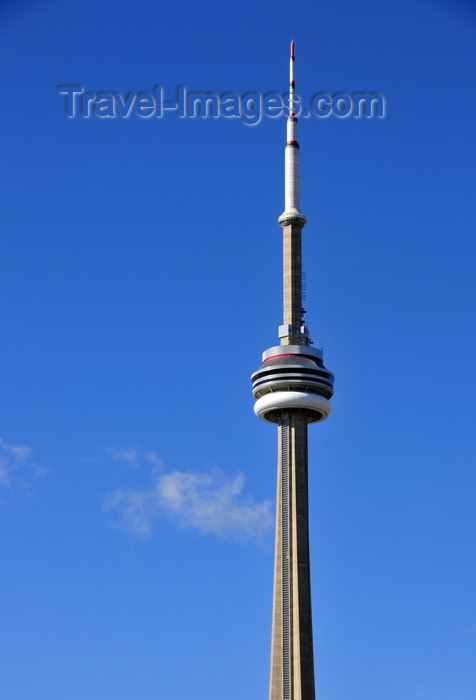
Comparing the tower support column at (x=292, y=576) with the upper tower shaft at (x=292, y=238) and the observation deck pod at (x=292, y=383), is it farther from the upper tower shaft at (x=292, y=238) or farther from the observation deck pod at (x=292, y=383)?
the upper tower shaft at (x=292, y=238)

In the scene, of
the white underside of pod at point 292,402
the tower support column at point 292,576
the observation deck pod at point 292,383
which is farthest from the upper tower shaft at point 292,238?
the tower support column at point 292,576

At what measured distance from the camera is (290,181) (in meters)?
172

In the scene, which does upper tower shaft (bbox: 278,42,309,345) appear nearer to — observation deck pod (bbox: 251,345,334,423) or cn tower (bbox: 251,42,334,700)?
cn tower (bbox: 251,42,334,700)

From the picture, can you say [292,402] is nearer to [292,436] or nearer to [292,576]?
[292,436]

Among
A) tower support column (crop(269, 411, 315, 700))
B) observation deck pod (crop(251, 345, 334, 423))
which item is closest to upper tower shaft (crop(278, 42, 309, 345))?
observation deck pod (crop(251, 345, 334, 423))

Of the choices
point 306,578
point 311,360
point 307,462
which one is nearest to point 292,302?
point 311,360

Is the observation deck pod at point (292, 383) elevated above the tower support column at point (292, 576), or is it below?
above

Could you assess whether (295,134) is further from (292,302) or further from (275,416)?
(275,416)

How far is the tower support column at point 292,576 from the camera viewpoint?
150750 millimetres

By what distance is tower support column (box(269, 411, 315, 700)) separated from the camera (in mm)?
150750

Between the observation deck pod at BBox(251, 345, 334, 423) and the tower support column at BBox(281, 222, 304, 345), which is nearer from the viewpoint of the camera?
the observation deck pod at BBox(251, 345, 334, 423)

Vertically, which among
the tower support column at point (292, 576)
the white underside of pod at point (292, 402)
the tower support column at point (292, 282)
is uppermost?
the tower support column at point (292, 282)

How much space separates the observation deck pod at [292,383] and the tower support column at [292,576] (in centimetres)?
220

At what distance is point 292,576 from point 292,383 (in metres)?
22.4
